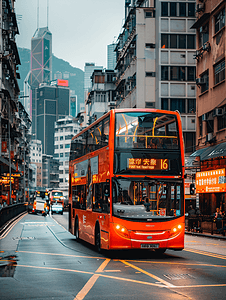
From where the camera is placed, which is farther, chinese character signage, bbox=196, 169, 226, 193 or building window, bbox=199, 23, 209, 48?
building window, bbox=199, 23, 209, 48

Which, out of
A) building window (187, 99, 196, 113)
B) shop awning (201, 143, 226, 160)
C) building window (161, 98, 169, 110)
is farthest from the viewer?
building window (161, 98, 169, 110)

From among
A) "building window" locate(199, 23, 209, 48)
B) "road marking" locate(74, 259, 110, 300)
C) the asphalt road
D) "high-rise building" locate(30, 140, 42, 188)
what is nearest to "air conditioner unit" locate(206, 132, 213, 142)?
"building window" locate(199, 23, 209, 48)

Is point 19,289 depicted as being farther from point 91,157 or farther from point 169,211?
→ point 91,157

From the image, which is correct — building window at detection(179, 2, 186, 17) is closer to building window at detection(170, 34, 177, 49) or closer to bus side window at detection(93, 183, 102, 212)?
building window at detection(170, 34, 177, 49)

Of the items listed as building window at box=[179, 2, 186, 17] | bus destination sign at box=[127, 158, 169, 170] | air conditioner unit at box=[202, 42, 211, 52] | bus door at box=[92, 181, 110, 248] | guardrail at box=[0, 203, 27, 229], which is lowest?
guardrail at box=[0, 203, 27, 229]

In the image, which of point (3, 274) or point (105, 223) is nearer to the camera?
point (3, 274)

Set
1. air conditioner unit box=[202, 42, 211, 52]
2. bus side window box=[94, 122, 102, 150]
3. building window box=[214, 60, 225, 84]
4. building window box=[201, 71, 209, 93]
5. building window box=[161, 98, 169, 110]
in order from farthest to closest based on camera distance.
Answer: building window box=[161, 98, 169, 110]
building window box=[201, 71, 209, 93]
air conditioner unit box=[202, 42, 211, 52]
building window box=[214, 60, 225, 84]
bus side window box=[94, 122, 102, 150]

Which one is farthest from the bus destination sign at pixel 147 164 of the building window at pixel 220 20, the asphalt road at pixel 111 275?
the building window at pixel 220 20

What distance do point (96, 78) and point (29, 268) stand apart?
74.2 meters

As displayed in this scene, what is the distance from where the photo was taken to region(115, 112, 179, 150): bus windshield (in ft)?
50.1

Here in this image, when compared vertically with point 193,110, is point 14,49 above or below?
above

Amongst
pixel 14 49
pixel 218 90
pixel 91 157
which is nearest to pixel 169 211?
pixel 91 157

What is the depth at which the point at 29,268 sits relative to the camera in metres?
12.7

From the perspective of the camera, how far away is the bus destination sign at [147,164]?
1521 centimetres
